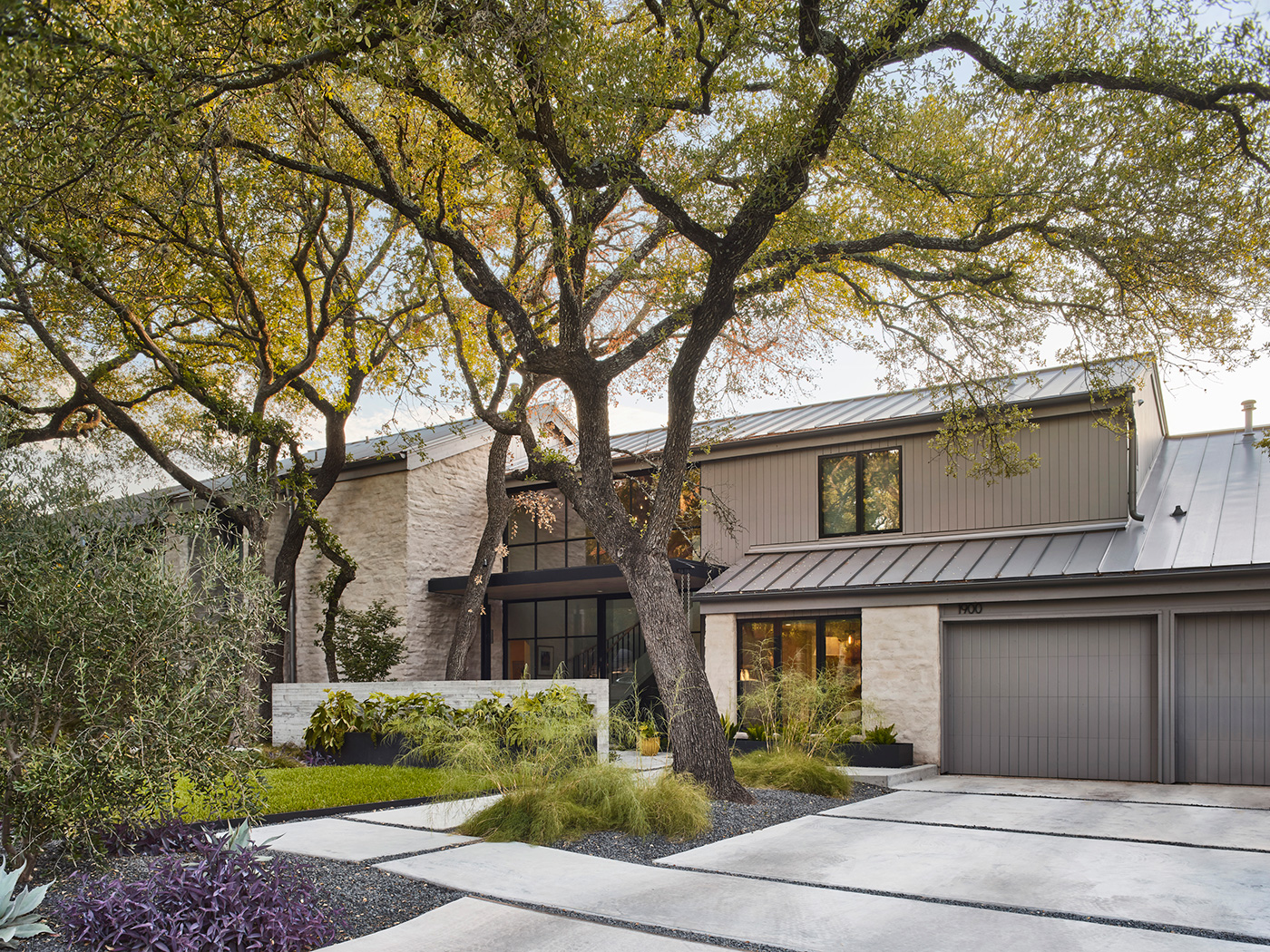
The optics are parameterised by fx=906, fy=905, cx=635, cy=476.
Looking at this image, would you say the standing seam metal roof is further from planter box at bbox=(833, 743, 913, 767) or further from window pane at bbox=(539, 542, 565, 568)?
window pane at bbox=(539, 542, 565, 568)

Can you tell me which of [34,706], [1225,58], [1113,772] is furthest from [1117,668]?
[34,706]

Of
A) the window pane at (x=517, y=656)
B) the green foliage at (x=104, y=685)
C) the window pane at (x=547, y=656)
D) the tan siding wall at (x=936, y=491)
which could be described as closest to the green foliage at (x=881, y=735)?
the tan siding wall at (x=936, y=491)

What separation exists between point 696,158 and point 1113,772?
30.5ft

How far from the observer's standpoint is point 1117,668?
463 inches

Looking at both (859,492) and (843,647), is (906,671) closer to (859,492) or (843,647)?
(843,647)

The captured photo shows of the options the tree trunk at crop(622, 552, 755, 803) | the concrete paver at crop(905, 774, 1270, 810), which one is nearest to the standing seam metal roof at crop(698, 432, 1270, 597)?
the concrete paver at crop(905, 774, 1270, 810)

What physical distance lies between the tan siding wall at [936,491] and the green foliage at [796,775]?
3231 mm

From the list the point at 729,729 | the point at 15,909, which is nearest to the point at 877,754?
the point at 729,729

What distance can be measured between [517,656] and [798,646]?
7.40m

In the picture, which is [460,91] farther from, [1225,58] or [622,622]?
[622,622]

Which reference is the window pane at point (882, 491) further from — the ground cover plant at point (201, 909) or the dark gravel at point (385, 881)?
the ground cover plant at point (201, 909)

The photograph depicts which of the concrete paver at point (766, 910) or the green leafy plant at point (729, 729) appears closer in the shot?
the concrete paver at point (766, 910)

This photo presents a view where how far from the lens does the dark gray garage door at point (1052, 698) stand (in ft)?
38.0

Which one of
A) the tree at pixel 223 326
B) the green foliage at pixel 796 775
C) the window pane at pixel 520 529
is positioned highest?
the tree at pixel 223 326
